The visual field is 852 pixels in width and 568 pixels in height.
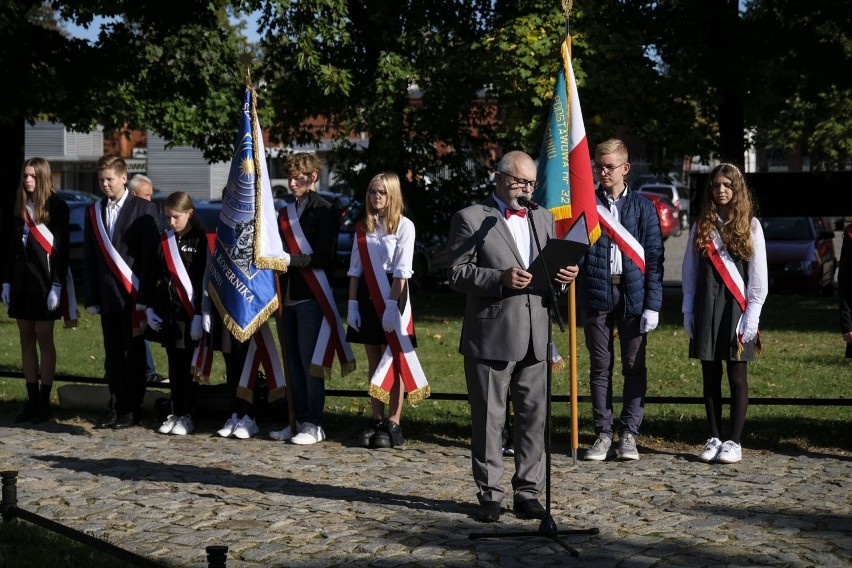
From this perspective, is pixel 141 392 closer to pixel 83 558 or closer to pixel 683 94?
pixel 83 558

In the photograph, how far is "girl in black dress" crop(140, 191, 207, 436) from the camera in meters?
10.3

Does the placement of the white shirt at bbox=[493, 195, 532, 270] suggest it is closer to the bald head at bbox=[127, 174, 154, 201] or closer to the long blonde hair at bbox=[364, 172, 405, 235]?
the long blonde hair at bbox=[364, 172, 405, 235]

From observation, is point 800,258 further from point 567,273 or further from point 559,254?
point 559,254

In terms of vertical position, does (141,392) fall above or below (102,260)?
below

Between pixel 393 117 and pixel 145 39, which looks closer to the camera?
pixel 393 117

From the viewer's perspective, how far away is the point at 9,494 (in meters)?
7.01

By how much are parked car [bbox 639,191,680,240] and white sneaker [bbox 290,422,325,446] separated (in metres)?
29.1

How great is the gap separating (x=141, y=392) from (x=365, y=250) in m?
2.39

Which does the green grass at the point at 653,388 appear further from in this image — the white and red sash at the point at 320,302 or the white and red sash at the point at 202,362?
the white and red sash at the point at 320,302

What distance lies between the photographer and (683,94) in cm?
2098

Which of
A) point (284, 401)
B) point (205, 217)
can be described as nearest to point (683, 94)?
point (205, 217)

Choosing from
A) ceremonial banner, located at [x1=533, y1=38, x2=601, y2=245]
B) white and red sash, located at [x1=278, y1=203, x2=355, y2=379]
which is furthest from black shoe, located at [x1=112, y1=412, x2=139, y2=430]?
ceremonial banner, located at [x1=533, y1=38, x2=601, y2=245]

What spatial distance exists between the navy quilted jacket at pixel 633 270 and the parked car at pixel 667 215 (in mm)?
29358

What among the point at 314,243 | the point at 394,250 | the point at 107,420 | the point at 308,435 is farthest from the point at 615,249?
the point at 107,420
